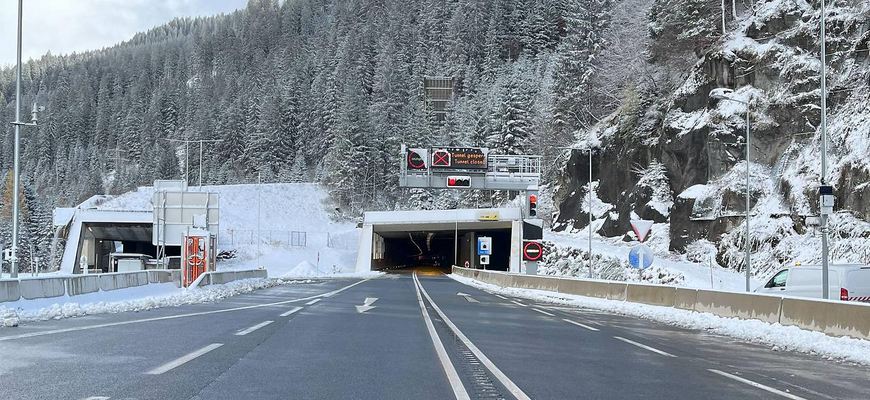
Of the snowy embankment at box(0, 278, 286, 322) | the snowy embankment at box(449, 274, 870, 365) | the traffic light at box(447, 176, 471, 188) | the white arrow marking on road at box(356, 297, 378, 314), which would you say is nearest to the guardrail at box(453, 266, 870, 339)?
the snowy embankment at box(449, 274, 870, 365)

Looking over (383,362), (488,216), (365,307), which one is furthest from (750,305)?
(488,216)

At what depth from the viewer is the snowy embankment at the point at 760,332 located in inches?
492

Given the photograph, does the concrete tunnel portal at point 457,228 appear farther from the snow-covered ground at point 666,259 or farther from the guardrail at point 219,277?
the guardrail at point 219,277

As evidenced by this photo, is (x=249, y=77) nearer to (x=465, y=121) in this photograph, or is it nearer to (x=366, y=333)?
(x=465, y=121)

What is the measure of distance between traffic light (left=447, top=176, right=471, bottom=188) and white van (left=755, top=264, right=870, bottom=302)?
1324 inches

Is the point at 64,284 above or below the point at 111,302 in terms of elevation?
above

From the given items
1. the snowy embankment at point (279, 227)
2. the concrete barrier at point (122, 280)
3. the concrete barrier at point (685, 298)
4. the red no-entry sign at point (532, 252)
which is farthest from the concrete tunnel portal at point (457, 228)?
the concrete barrier at point (685, 298)

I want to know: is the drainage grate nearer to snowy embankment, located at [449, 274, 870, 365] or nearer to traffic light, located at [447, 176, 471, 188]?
snowy embankment, located at [449, 274, 870, 365]

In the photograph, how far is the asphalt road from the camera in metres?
7.63

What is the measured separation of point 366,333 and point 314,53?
154 m

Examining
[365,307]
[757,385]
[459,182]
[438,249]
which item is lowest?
[438,249]

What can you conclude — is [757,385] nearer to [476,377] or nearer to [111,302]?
[476,377]

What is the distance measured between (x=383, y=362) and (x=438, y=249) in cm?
12294

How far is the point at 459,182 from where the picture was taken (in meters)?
53.3
